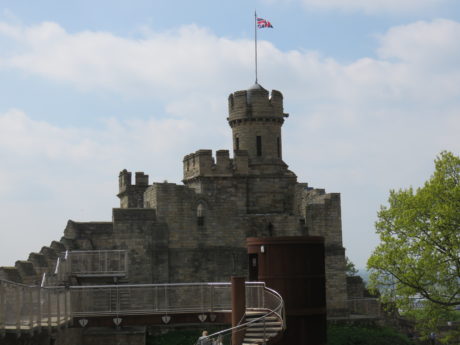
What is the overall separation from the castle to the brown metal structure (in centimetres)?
1190

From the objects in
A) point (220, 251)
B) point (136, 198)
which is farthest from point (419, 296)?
point (136, 198)

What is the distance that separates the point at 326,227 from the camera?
43.8m

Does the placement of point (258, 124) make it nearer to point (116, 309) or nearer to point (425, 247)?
point (425, 247)

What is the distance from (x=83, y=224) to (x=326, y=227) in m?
14.1

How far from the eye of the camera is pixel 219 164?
44562 mm

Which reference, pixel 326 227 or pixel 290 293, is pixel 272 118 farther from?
pixel 290 293

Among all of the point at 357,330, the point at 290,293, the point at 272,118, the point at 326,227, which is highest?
the point at 272,118

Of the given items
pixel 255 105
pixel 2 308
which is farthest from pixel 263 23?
pixel 2 308

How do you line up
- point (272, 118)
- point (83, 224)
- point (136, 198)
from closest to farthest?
point (83, 224) → point (272, 118) → point (136, 198)

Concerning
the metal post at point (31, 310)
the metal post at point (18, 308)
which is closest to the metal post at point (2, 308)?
the metal post at point (18, 308)

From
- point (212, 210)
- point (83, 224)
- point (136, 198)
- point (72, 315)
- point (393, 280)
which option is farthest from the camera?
point (136, 198)

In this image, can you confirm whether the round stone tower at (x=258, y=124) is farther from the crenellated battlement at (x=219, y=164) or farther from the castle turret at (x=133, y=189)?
the castle turret at (x=133, y=189)

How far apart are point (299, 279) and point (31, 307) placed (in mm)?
12859

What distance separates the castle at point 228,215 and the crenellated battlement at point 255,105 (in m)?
0.06
